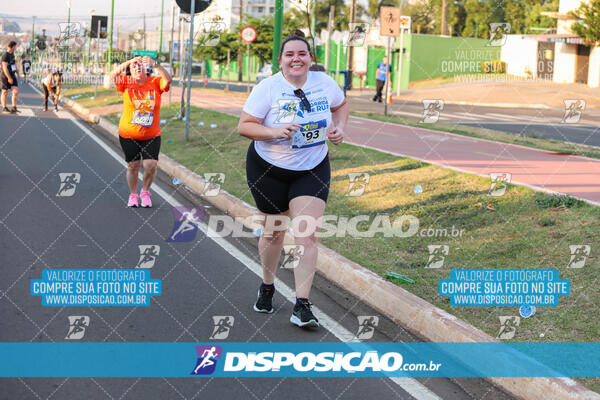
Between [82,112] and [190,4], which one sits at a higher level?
[190,4]

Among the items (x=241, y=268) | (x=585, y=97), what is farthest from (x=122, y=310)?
(x=585, y=97)

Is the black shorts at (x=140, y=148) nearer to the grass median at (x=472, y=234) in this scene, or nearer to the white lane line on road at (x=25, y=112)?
the grass median at (x=472, y=234)

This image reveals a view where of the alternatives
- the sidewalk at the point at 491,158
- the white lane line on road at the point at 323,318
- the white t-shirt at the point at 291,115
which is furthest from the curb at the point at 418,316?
the sidewalk at the point at 491,158

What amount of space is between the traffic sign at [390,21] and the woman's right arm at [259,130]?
16.1 meters

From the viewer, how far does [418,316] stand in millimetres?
5438

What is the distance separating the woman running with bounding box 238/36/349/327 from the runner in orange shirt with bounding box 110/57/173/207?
3.84 metres

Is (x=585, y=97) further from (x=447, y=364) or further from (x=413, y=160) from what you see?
(x=447, y=364)

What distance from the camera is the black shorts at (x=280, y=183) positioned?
546 centimetres

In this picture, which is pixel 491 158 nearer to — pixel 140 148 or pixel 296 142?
pixel 140 148

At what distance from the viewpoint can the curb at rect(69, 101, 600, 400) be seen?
4.18 m

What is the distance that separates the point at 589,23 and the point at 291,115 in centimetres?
3920

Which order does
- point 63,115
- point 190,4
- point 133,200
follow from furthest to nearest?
point 63,115 → point 190,4 → point 133,200

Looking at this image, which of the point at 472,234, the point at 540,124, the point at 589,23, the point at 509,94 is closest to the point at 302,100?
the point at 472,234

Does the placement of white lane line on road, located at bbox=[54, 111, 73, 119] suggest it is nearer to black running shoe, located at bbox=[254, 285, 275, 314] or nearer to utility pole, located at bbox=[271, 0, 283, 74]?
utility pole, located at bbox=[271, 0, 283, 74]
